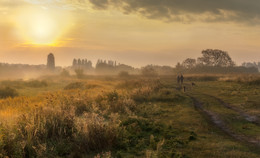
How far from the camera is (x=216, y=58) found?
4099 inches

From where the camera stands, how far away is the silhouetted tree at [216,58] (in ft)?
335

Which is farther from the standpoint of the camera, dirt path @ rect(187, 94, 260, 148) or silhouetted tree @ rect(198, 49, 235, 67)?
silhouetted tree @ rect(198, 49, 235, 67)

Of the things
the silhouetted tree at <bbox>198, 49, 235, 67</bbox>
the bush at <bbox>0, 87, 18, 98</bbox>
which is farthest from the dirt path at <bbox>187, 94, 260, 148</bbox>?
the silhouetted tree at <bbox>198, 49, 235, 67</bbox>

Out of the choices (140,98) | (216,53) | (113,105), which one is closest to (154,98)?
(140,98)

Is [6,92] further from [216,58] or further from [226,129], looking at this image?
[216,58]

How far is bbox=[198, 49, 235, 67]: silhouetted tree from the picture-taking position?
10225cm

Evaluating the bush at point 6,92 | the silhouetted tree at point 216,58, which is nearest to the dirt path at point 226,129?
the bush at point 6,92

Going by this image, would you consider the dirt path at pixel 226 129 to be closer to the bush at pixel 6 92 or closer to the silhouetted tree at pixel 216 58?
the bush at pixel 6 92

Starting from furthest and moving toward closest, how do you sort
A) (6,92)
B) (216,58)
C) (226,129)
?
(216,58), (6,92), (226,129)

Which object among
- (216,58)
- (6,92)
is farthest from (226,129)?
(216,58)

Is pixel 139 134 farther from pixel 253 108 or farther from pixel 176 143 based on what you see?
pixel 253 108

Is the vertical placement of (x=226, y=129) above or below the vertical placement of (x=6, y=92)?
below

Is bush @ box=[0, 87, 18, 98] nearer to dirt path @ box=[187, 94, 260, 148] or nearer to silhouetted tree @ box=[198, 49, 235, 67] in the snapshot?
dirt path @ box=[187, 94, 260, 148]

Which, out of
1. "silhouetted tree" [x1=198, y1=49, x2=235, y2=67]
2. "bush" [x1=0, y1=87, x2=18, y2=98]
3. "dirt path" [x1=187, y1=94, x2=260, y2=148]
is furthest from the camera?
"silhouetted tree" [x1=198, y1=49, x2=235, y2=67]
